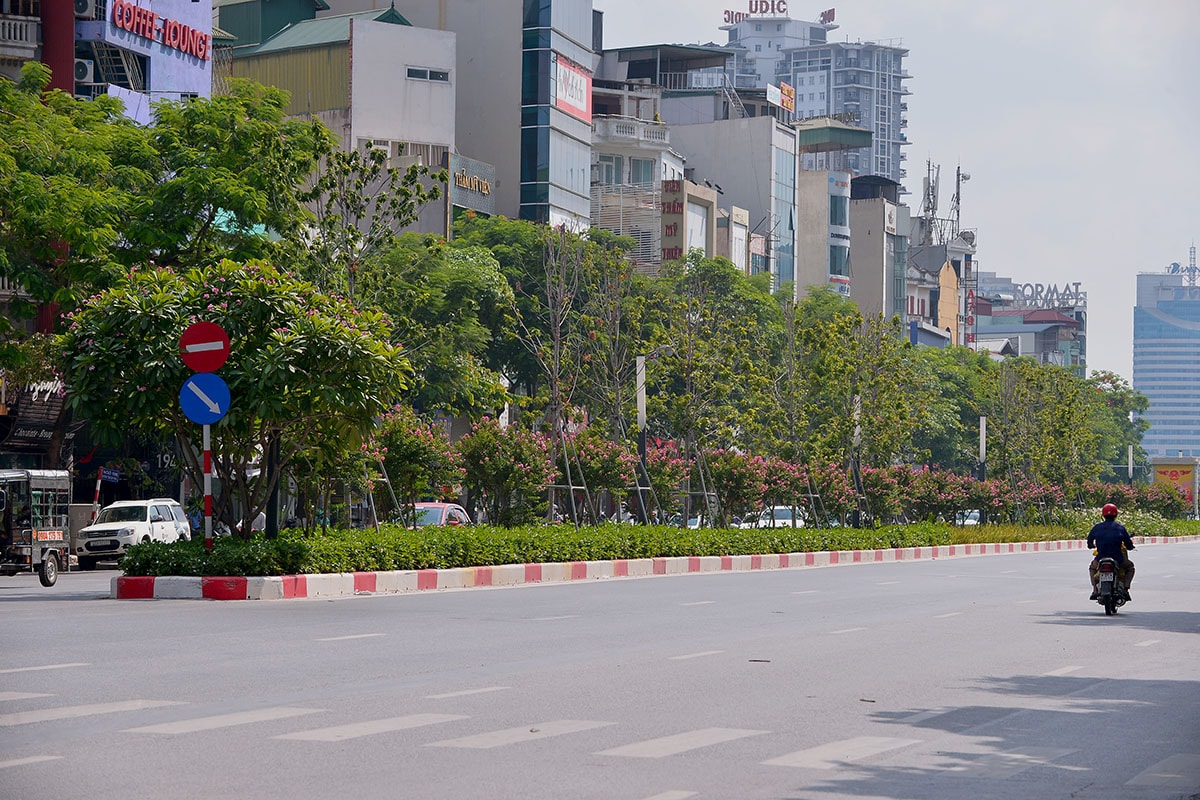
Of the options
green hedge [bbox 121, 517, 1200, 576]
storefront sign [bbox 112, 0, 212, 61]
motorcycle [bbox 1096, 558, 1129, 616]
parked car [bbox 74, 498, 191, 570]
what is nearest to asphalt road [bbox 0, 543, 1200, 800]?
motorcycle [bbox 1096, 558, 1129, 616]

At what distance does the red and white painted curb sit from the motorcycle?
871 cm

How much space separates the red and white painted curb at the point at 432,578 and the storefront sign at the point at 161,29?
2287 cm

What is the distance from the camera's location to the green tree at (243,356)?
73.1 feet

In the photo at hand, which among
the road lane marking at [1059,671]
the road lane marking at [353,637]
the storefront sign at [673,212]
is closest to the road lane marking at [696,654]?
the road lane marking at [1059,671]

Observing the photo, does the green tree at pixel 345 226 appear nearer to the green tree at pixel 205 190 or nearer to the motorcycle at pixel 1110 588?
the green tree at pixel 205 190

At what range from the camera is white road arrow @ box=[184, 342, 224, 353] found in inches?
855

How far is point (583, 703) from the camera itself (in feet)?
36.4

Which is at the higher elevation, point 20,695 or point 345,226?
point 345,226

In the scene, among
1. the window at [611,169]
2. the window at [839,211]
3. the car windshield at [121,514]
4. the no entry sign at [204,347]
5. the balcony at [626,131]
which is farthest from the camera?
the window at [839,211]

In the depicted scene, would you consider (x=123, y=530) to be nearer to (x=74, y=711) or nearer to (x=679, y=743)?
(x=74, y=711)

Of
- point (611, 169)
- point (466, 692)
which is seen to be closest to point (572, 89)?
point (611, 169)

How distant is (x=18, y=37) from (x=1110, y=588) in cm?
3336

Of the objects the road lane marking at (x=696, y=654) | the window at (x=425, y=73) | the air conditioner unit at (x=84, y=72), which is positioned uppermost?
the window at (x=425, y=73)

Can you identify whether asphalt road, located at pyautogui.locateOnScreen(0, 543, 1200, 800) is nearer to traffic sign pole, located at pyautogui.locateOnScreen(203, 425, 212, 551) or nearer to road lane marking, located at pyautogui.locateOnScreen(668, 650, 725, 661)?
road lane marking, located at pyautogui.locateOnScreen(668, 650, 725, 661)
